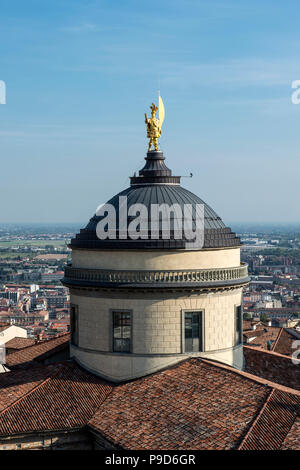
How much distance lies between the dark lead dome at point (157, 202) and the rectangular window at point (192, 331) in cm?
266

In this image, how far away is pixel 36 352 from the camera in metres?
35.5

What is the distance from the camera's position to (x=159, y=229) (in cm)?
2825

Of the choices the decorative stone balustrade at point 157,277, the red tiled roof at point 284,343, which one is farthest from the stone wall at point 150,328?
the red tiled roof at point 284,343

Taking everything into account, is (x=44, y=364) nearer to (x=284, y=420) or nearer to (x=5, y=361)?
(x=5, y=361)

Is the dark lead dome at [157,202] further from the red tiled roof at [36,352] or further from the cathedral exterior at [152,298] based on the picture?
the red tiled roof at [36,352]

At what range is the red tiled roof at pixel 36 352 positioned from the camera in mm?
33731

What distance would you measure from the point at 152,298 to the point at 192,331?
6.68 ft

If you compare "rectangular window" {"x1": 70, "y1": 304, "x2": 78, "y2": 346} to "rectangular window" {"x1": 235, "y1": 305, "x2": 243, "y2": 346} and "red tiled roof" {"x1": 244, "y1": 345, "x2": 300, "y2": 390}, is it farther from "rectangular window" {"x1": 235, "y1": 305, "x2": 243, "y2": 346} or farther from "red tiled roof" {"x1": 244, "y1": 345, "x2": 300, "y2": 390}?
"red tiled roof" {"x1": 244, "y1": 345, "x2": 300, "y2": 390}

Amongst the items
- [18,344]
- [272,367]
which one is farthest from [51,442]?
[18,344]

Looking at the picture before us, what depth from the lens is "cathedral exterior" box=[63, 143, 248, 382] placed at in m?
27.6

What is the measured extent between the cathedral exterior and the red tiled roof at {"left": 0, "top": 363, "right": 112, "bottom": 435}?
3.62ft

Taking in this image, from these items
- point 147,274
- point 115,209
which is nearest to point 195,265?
point 147,274

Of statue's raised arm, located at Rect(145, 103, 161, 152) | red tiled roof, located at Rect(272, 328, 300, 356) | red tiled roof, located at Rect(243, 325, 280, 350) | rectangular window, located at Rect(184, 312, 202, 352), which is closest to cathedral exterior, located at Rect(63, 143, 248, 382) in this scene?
rectangular window, located at Rect(184, 312, 202, 352)

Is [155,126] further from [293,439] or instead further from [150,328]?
[293,439]
